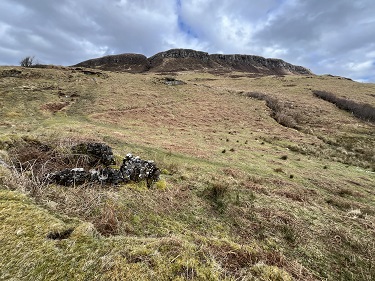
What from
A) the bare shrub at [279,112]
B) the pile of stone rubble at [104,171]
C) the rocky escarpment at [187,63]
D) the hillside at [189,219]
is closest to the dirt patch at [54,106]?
the hillside at [189,219]

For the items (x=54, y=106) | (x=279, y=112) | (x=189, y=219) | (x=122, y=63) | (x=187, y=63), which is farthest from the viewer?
(x=187, y=63)

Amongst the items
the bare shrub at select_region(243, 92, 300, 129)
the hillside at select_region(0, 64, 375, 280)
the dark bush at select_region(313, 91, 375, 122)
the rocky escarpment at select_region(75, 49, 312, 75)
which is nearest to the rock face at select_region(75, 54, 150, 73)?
the rocky escarpment at select_region(75, 49, 312, 75)

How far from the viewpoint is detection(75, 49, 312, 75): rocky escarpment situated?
132 metres

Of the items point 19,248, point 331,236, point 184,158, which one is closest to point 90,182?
point 19,248

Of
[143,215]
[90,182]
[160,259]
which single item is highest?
[160,259]

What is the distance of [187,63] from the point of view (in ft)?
459

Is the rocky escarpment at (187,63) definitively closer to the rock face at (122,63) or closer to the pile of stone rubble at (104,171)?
the rock face at (122,63)

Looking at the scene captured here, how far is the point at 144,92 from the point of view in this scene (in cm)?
5144

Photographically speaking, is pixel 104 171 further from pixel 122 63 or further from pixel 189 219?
pixel 122 63

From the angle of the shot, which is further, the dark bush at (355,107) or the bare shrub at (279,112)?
the dark bush at (355,107)

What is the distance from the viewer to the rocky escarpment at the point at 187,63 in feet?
433

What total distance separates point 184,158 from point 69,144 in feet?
27.1

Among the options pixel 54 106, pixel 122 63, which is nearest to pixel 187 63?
pixel 122 63

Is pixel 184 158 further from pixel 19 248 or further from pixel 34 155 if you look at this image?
pixel 19 248
